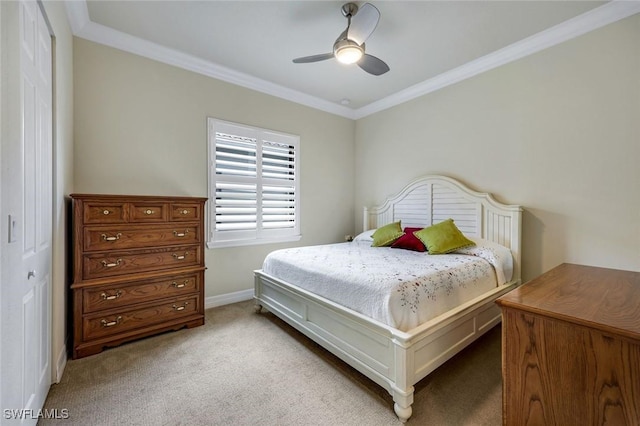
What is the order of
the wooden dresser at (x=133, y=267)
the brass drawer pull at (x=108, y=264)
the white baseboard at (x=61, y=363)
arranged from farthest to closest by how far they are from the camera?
the brass drawer pull at (x=108, y=264) < the wooden dresser at (x=133, y=267) < the white baseboard at (x=61, y=363)

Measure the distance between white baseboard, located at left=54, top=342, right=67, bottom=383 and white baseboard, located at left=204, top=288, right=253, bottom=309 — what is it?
1308 mm

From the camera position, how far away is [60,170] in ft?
6.72

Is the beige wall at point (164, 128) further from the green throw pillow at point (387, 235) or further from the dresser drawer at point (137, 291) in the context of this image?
the green throw pillow at point (387, 235)

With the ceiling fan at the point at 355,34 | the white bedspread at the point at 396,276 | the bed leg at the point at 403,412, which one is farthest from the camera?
the ceiling fan at the point at 355,34

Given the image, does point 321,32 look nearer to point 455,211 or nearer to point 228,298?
point 455,211

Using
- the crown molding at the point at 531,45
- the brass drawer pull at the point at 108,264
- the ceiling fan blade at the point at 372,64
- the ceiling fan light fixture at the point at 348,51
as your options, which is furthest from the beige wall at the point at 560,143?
the brass drawer pull at the point at 108,264

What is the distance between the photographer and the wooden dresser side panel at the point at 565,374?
0.95 m

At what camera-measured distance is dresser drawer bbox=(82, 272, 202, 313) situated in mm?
2256

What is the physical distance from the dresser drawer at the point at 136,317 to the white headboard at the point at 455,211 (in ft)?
9.46

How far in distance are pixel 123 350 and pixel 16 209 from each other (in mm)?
1678

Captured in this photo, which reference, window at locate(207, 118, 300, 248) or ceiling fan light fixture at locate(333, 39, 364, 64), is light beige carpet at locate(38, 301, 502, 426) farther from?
ceiling fan light fixture at locate(333, 39, 364, 64)

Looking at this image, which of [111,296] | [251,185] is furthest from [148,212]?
[251,185]

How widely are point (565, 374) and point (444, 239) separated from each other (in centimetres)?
190

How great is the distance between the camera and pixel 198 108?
3262mm
